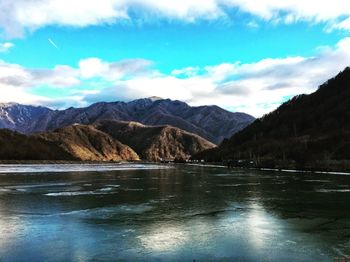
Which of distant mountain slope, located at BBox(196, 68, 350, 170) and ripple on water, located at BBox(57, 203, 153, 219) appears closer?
ripple on water, located at BBox(57, 203, 153, 219)

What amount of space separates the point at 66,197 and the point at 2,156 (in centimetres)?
14048

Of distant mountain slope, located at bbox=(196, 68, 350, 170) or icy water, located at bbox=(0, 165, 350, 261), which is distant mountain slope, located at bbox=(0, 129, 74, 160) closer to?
distant mountain slope, located at bbox=(196, 68, 350, 170)

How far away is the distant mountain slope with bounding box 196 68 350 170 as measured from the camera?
→ 10694 centimetres

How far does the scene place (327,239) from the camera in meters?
16.7

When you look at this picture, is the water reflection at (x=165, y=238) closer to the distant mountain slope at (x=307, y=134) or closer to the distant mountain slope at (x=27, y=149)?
the distant mountain slope at (x=307, y=134)

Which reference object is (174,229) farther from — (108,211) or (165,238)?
(108,211)

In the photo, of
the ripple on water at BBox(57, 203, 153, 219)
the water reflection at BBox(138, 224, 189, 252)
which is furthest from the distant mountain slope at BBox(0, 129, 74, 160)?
the water reflection at BBox(138, 224, 189, 252)

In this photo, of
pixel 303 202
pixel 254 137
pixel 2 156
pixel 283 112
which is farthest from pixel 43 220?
pixel 283 112

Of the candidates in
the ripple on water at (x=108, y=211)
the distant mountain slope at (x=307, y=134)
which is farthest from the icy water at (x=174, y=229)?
the distant mountain slope at (x=307, y=134)

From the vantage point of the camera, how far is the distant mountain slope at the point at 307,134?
107 meters

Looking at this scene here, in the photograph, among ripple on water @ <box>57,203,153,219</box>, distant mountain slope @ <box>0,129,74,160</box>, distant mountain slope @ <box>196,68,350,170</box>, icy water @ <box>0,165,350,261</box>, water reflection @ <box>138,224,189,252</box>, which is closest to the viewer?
icy water @ <box>0,165,350,261</box>

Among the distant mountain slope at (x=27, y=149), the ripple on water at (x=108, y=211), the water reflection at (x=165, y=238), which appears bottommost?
the water reflection at (x=165, y=238)

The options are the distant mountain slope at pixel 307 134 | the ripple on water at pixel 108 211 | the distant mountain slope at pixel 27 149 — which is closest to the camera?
the ripple on water at pixel 108 211

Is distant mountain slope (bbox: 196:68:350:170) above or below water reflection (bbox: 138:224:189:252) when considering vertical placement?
above
